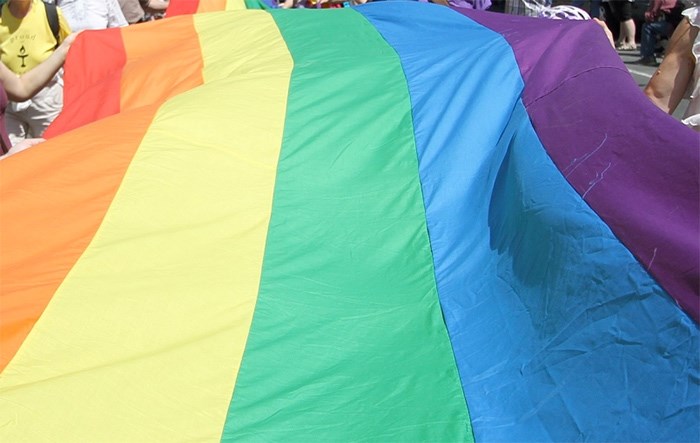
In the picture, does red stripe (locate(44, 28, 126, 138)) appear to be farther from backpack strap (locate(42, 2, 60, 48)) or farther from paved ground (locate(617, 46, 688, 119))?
paved ground (locate(617, 46, 688, 119))

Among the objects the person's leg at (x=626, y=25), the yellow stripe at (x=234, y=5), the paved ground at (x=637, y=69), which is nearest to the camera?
the yellow stripe at (x=234, y=5)

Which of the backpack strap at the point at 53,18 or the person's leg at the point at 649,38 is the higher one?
the backpack strap at the point at 53,18

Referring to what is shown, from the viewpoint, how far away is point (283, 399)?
2021mm

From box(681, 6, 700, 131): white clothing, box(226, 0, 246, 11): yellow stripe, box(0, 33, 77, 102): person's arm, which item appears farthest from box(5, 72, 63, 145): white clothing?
box(681, 6, 700, 131): white clothing

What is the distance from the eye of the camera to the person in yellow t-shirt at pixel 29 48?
4250 millimetres

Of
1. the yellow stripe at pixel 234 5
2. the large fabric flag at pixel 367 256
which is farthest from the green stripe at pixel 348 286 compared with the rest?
the yellow stripe at pixel 234 5

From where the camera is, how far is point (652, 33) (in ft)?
33.3

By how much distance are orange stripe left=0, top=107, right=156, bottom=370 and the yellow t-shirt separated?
1.73m

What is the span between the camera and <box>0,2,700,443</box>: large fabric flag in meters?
1.85

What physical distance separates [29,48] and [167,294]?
253 centimetres

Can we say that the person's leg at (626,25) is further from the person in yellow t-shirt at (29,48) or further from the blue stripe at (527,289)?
the blue stripe at (527,289)

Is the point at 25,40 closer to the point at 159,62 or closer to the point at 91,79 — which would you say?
the point at 91,79

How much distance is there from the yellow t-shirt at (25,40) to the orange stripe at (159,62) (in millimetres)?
788

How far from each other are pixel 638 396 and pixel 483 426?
0.38 m
